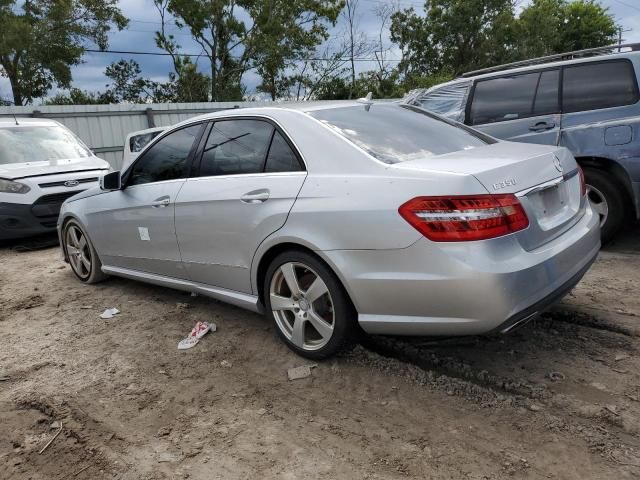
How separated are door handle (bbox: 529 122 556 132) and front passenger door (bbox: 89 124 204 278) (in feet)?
11.0

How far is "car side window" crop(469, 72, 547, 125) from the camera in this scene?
548 cm

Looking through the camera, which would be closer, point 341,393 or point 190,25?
point 341,393

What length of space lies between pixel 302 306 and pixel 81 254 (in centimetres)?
308

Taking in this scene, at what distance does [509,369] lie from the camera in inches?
119

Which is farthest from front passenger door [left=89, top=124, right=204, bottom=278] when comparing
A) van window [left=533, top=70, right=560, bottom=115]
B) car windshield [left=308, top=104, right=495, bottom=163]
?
van window [left=533, top=70, right=560, bottom=115]

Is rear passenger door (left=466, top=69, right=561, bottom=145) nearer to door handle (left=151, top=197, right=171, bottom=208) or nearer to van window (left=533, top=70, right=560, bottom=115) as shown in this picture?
van window (left=533, top=70, right=560, bottom=115)

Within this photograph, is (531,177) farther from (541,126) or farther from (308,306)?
(541,126)

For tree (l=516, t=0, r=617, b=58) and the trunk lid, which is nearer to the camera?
the trunk lid

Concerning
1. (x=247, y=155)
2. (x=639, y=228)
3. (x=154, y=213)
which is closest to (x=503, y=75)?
(x=639, y=228)

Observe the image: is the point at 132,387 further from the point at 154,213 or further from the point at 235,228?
the point at 154,213

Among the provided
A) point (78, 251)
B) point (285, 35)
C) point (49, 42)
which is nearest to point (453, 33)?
point (285, 35)

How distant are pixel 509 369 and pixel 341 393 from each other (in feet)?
3.20

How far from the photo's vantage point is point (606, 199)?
4.96m

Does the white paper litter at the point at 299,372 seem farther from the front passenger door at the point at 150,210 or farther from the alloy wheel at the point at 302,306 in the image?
the front passenger door at the point at 150,210
